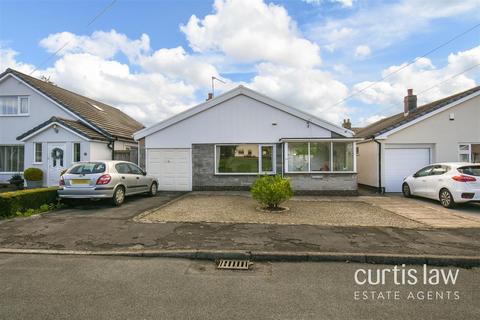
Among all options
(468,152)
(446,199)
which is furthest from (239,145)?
(468,152)

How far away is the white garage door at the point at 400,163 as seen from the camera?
1410 centimetres

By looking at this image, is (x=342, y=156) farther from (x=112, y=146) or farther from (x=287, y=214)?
(x=112, y=146)

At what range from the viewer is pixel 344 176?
1332 cm

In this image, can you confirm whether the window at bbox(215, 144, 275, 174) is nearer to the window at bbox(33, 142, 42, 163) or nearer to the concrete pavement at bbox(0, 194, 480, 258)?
the concrete pavement at bbox(0, 194, 480, 258)

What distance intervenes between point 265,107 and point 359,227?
852 centimetres

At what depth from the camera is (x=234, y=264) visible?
16.0 feet

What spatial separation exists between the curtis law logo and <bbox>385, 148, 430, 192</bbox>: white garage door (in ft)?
33.8

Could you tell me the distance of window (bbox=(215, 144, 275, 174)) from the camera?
561 inches

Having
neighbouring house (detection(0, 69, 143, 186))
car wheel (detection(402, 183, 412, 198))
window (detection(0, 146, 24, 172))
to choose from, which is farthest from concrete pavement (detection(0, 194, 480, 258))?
window (detection(0, 146, 24, 172))

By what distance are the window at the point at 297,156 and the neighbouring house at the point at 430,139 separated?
359 centimetres

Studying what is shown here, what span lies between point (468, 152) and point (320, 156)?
7283 mm

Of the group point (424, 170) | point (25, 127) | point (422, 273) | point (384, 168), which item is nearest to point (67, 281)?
point (422, 273)

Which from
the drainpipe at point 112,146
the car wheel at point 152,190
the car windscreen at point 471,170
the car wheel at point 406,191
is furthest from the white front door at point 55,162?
the car windscreen at point 471,170

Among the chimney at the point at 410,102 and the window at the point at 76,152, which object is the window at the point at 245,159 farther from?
the chimney at the point at 410,102
